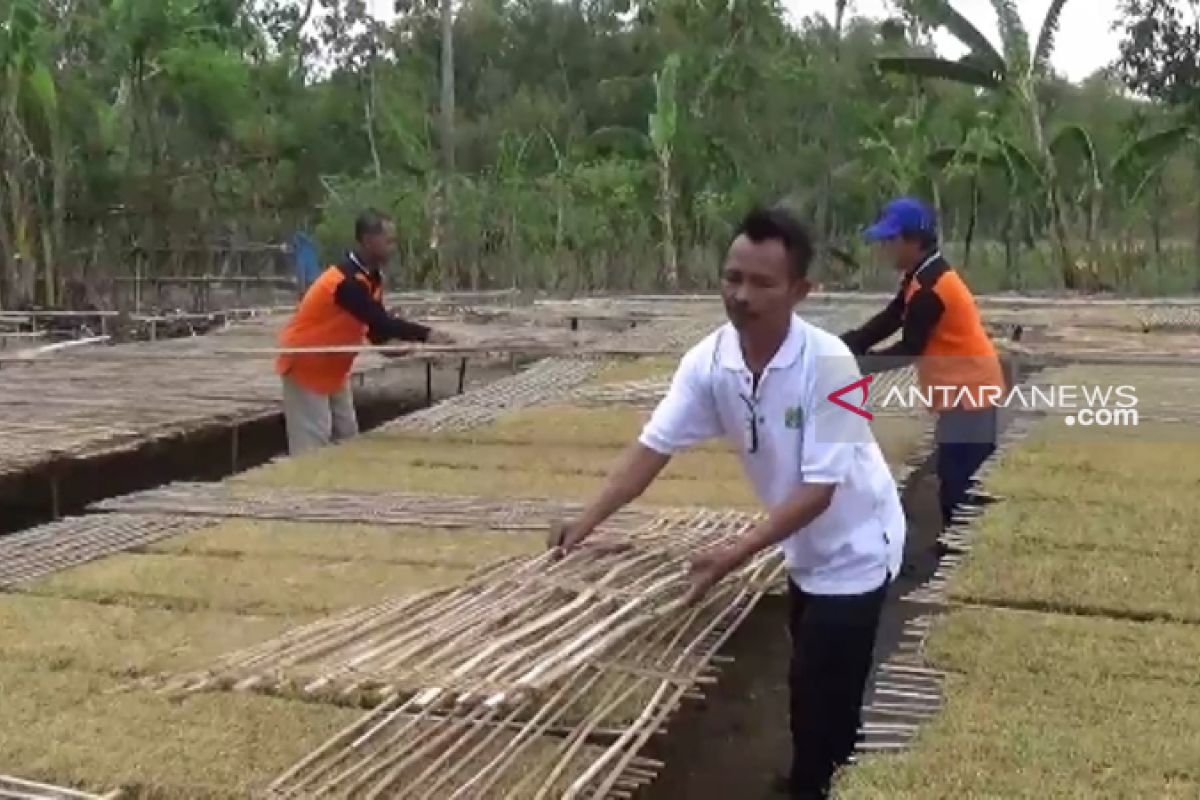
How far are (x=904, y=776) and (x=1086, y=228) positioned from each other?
1216 cm

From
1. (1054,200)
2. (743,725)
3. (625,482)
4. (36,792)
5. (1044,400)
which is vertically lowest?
(743,725)

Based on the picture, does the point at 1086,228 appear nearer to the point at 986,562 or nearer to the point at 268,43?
the point at 268,43

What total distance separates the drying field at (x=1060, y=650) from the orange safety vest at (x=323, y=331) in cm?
232

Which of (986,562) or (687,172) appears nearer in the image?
(986,562)

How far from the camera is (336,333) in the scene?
18.8 ft

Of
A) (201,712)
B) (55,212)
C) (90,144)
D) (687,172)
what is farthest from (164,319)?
(201,712)

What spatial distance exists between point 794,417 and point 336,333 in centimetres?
349

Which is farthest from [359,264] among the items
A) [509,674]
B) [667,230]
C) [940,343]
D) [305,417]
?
[667,230]

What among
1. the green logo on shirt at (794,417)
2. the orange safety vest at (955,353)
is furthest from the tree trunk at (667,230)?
the green logo on shirt at (794,417)

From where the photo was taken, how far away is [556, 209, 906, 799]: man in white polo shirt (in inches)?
95.0

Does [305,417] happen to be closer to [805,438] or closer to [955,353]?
[955,353]

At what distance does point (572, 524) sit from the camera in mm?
2717

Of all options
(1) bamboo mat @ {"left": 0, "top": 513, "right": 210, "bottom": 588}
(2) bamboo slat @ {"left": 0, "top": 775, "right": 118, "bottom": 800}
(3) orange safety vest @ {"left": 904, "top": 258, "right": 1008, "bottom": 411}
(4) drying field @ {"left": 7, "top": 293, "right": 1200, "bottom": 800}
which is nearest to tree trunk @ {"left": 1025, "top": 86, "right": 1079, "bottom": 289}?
(3) orange safety vest @ {"left": 904, "top": 258, "right": 1008, "bottom": 411}

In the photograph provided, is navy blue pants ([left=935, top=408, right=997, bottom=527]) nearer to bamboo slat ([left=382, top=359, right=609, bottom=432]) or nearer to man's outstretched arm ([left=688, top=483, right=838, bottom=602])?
bamboo slat ([left=382, top=359, right=609, bottom=432])
